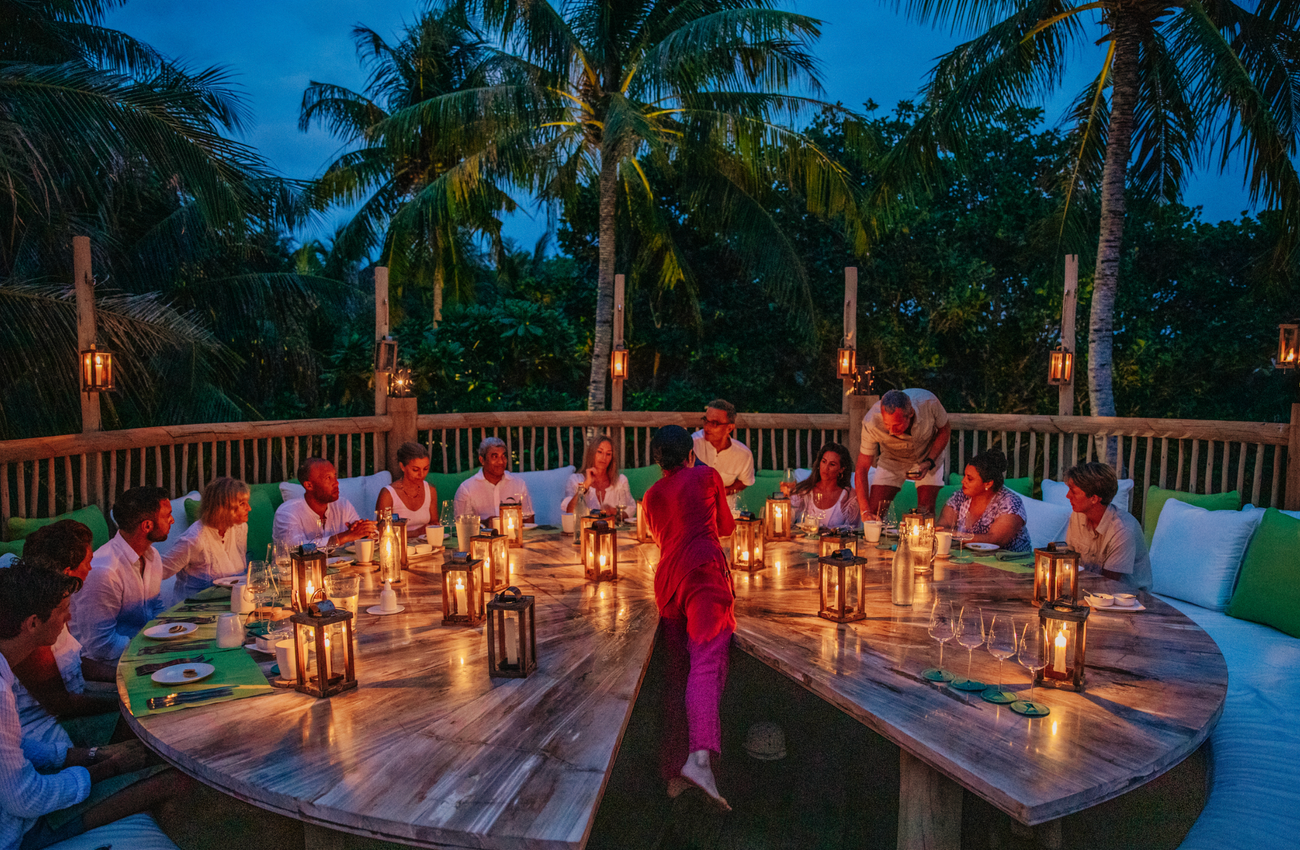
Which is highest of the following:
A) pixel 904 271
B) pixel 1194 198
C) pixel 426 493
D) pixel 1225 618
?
pixel 1194 198

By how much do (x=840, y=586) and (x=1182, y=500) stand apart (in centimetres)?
350

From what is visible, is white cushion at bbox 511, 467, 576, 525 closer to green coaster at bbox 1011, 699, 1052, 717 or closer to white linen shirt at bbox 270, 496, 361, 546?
white linen shirt at bbox 270, 496, 361, 546

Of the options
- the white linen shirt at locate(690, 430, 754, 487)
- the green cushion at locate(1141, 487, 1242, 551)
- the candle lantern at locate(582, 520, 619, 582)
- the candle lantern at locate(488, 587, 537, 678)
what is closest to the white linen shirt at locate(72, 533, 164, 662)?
the candle lantern at locate(488, 587, 537, 678)

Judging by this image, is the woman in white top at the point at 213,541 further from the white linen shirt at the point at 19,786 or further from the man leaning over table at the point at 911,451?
the man leaning over table at the point at 911,451

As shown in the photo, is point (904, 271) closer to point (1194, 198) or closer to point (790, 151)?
point (790, 151)

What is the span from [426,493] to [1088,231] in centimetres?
892

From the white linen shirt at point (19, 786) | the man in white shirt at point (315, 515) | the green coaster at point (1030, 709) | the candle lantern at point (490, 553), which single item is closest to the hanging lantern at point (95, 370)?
the man in white shirt at point (315, 515)

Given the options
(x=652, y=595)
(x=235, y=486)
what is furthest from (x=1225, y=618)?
(x=235, y=486)

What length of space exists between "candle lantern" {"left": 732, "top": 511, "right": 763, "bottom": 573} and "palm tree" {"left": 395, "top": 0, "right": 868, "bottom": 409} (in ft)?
16.6

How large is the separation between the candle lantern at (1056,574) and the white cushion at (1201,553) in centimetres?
194

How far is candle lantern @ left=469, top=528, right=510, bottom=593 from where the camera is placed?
3545 mm

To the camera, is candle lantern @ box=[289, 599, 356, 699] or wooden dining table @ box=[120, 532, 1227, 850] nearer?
wooden dining table @ box=[120, 532, 1227, 850]

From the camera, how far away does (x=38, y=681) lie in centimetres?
296

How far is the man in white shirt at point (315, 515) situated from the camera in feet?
15.6
